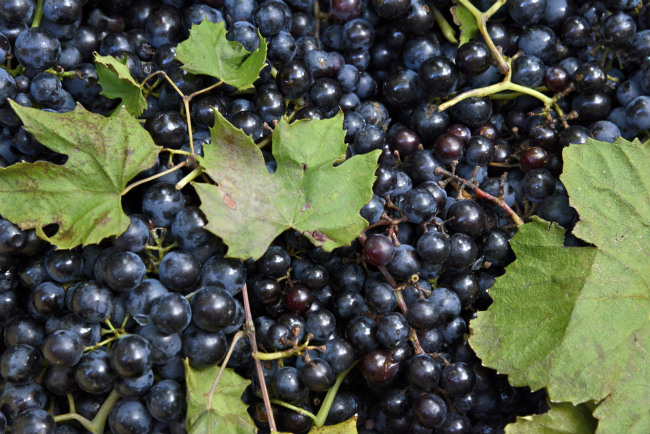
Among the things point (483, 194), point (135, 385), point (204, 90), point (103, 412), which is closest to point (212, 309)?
point (135, 385)

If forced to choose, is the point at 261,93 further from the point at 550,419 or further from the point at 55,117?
the point at 550,419

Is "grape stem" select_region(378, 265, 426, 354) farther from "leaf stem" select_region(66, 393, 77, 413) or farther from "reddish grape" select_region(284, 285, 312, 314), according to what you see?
"leaf stem" select_region(66, 393, 77, 413)

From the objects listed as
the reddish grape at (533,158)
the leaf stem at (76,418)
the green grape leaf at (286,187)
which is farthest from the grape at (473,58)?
the leaf stem at (76,418)

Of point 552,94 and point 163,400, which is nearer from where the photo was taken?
point 163,400

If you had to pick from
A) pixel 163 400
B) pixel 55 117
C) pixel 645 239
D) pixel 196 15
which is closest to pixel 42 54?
pixel 55 117

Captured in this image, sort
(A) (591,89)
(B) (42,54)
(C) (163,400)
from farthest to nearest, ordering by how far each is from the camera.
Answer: (A) (591,89) < (B) (42,54) < (C) (163,400)

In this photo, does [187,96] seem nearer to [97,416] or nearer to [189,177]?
[189,177]

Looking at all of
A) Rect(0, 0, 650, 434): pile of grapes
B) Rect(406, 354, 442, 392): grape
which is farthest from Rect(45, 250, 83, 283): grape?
Rect(406, 354, 442, 392): grape
